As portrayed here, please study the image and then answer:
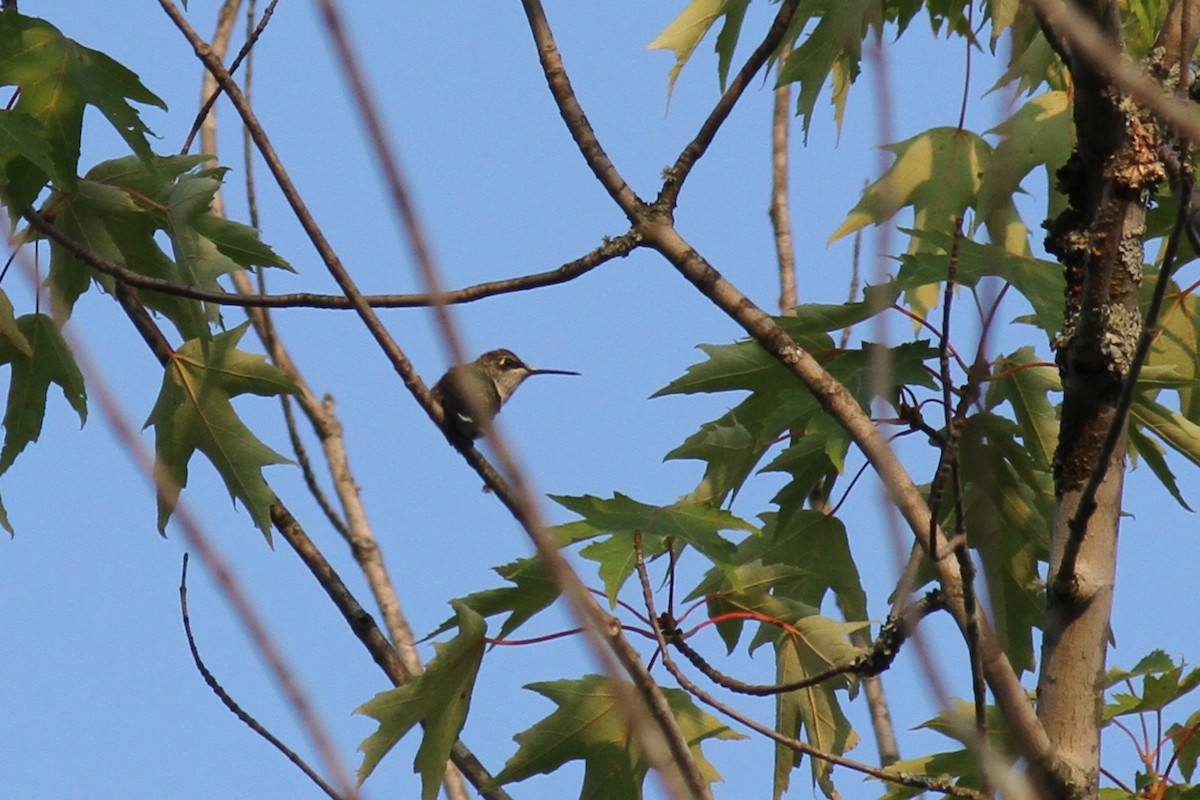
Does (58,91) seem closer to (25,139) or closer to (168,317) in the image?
(25,139)

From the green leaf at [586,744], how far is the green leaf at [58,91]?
1.56m

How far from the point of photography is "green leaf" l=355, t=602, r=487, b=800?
2.93 metres

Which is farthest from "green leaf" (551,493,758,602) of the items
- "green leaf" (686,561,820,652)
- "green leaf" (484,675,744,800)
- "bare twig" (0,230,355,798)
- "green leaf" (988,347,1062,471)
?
"bare twig" (0,230,355,798)

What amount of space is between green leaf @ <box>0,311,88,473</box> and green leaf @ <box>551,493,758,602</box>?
151 cm

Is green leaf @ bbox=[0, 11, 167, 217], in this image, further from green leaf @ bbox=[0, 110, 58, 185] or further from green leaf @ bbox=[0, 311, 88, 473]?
green leaf @ bbox=[0, 311, 88, 473]

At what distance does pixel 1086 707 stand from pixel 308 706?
1.80 metres

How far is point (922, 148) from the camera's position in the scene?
14.2 feet

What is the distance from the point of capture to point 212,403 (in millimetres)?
3523

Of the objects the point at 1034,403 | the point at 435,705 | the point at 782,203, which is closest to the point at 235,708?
the point at 435,705

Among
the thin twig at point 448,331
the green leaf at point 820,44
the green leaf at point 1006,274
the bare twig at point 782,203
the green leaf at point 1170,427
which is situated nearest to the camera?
the thin twig at point 448,331

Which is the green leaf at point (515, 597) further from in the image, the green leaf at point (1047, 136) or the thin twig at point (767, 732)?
the green leaf at point (1047, 136)

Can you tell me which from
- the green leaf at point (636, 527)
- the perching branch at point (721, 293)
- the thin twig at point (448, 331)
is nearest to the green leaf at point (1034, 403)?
the perching branch at point (721, 293)

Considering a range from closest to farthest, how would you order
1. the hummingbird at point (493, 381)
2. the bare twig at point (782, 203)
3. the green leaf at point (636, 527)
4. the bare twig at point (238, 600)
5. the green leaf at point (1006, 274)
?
the bare twig at point (238, 600)
the green leaf at point (636, 527)
the green leaf at point (1006, 274)
the hummingbird at point (493, 381)
the bare twig at point (782, 203)

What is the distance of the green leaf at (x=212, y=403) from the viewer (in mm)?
3490
